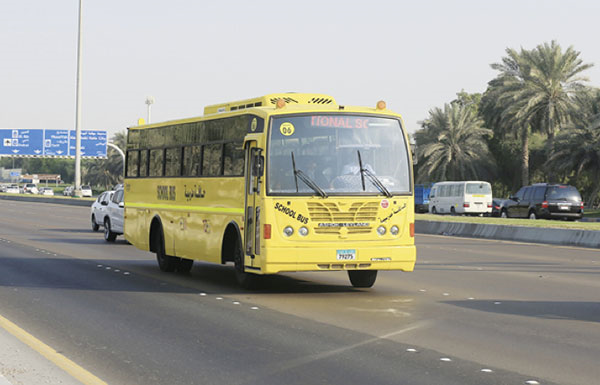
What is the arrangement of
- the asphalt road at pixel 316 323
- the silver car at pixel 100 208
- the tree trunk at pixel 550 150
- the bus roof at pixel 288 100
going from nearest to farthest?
1. the asphalt road at pixel 316 323
2. the bus roof at pixel 288 100
3. the silver car at pixel 100 208
4. the tree trunk at pixel 550 150

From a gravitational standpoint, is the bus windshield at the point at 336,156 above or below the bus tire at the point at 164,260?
above

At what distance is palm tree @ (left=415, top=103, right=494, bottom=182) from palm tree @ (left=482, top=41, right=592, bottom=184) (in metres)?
6.98

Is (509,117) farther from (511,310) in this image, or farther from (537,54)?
(511,310)

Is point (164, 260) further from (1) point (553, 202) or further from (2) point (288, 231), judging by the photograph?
(1) point (553, 202)

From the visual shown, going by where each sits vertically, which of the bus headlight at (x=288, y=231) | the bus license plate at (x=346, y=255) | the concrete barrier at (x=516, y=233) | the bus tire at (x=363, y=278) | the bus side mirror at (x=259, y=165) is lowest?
the bus tire at (x=363, y=278)

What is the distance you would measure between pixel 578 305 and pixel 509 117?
147 feet

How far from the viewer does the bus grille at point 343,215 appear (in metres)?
12.7

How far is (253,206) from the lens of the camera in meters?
13.0

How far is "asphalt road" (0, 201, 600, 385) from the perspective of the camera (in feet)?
24.8

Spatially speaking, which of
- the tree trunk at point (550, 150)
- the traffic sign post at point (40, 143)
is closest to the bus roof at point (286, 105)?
the tree trunk at point (550, 150)

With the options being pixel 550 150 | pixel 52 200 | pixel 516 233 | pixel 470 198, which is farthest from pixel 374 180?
pixel 52 200

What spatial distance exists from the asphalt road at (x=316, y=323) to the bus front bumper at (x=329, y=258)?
1.52 ft

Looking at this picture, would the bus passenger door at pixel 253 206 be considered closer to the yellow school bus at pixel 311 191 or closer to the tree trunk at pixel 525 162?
the yellow school bus at pixel 311 191

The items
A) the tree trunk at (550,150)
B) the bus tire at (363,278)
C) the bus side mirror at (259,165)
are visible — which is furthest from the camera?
the tree trunk at (550,150)
